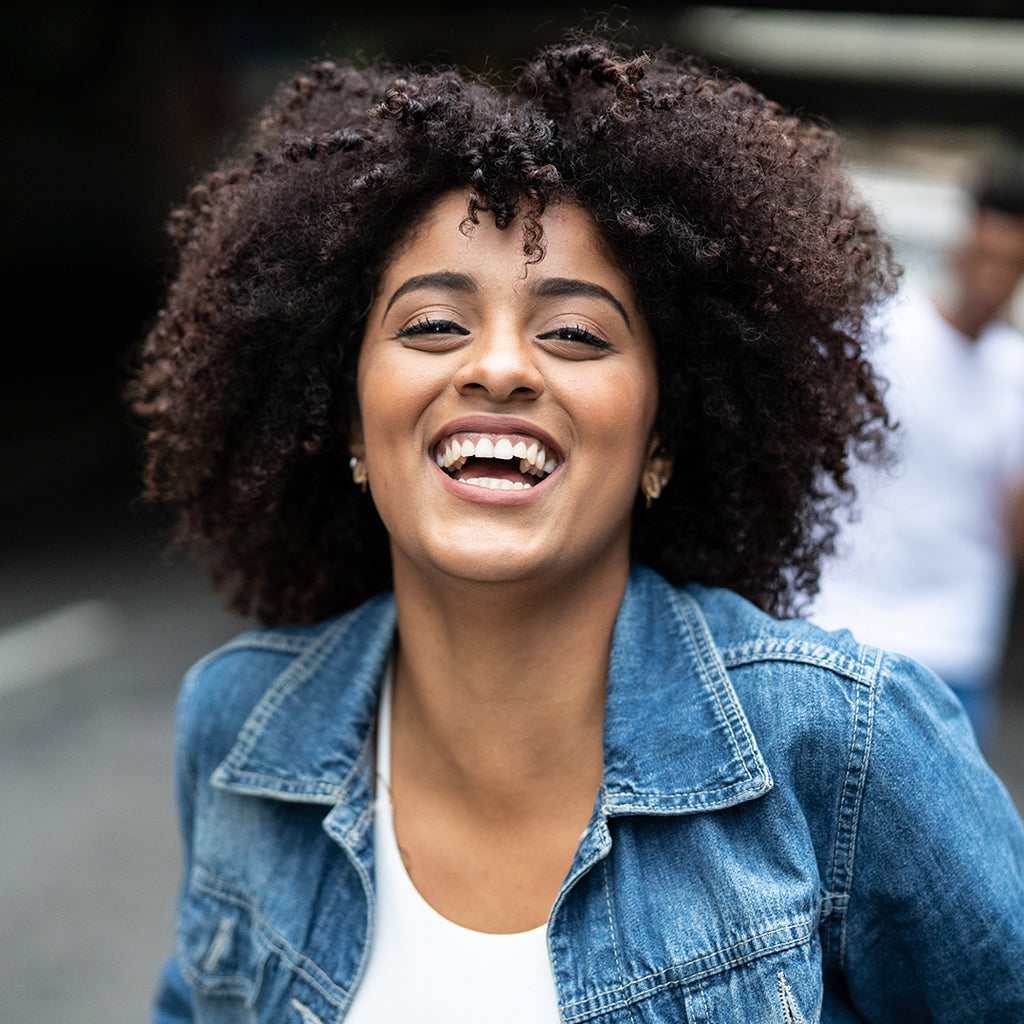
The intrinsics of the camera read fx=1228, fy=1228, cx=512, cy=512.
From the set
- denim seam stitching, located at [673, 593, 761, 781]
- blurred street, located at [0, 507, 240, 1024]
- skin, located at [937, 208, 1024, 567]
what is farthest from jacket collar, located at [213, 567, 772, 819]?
skin, located at [937, 208, 1024, 567]

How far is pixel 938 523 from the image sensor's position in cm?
349

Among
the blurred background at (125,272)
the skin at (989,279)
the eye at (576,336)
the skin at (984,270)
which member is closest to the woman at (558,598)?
the eye at (576,336)

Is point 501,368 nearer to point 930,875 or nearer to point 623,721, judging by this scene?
point 623,721

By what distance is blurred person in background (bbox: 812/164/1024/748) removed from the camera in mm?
3443

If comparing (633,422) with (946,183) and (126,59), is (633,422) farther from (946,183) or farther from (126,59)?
(126,59)

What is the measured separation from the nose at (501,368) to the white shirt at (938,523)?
1.74 meters

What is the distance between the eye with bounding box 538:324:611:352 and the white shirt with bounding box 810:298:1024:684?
1.66 m

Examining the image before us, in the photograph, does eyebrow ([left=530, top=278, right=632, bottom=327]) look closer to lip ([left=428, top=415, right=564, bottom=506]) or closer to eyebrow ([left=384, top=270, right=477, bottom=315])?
eyebrow ([left=384, top=270, right=477, bottom=315])

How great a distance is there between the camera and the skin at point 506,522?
1.87 m

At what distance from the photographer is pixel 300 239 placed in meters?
2.19

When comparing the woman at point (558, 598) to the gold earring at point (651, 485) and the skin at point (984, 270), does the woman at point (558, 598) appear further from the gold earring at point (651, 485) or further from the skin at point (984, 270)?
the skin at point (984, 270)

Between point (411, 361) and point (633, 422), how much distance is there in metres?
0.37

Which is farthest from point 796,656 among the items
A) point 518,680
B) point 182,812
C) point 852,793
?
point 182,812

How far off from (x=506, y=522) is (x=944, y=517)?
207 cm
